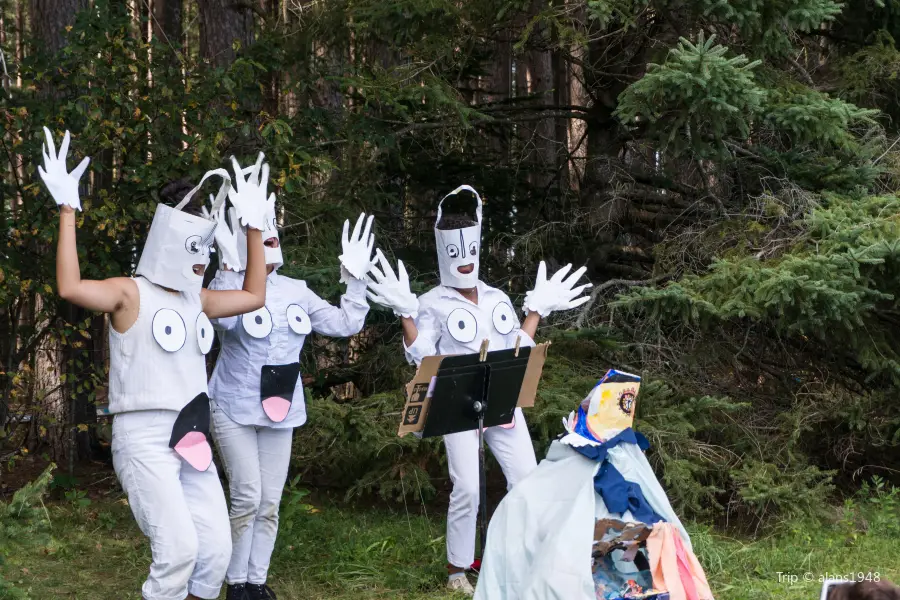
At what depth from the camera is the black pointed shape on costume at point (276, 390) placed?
507cm

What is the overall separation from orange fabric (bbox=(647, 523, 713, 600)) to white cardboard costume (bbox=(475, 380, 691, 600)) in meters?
0.08

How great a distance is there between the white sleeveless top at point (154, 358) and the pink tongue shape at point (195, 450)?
146 mm

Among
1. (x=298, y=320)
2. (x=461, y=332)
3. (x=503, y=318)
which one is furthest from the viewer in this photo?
(x=503, y=318)

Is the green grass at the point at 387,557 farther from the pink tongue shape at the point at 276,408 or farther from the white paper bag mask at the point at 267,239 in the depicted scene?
the white paper bag mask at the point at 267,239

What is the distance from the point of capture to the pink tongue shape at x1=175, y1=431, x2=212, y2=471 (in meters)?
4.36

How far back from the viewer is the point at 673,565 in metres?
4.09

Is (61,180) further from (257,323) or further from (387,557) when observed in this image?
(387,557)

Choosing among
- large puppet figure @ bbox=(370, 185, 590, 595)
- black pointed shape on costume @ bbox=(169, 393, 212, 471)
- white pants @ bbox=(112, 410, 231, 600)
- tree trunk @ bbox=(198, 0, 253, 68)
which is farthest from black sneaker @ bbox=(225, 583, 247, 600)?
tree trunk @ bbox=(198, 0, 253, 68)

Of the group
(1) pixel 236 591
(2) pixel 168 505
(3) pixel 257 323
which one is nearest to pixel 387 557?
(1) pixel 236 591

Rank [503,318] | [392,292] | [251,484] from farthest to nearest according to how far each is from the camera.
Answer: [503,318], [392,292], [251,484]

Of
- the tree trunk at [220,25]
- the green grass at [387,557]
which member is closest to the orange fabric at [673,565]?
the green grass at [387,557]

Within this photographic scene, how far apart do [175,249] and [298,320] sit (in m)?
0.97

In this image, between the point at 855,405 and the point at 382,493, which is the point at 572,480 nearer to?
the point at 382,493

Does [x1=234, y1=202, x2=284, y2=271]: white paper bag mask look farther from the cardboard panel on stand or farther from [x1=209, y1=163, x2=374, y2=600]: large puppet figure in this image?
the cardboard panel on stand
